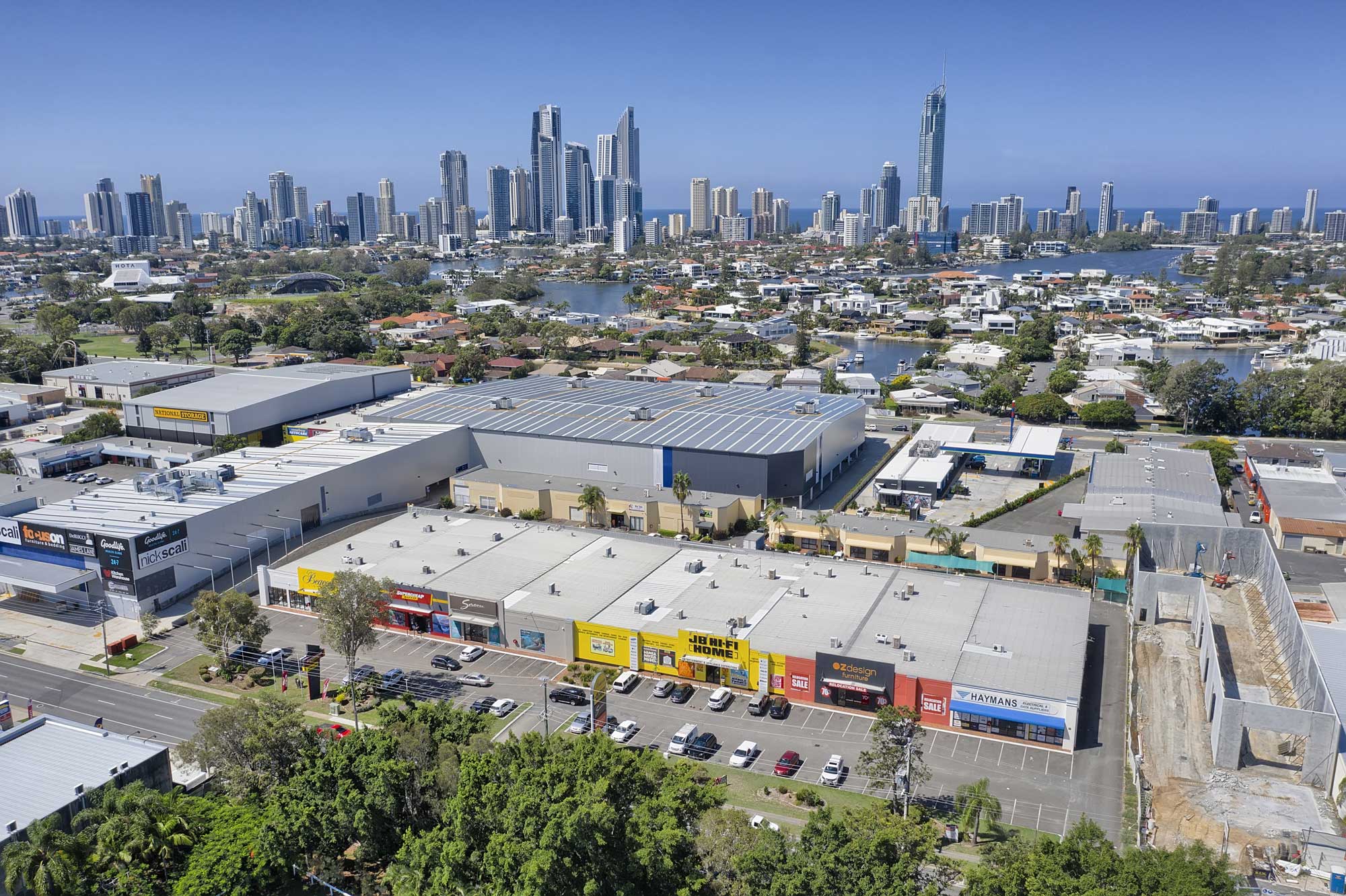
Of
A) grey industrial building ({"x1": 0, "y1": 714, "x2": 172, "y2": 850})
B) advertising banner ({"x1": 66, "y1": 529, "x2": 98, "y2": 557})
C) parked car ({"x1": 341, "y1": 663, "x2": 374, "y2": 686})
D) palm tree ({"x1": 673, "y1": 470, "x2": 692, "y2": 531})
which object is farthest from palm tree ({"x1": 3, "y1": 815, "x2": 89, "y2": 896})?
palm tree ({"x1": 673, "y1": 470, "x2": 692, "y2": 531})

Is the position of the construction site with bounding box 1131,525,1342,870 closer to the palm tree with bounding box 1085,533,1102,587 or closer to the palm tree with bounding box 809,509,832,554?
the palm tree with bounding box 1085,533,1102,587

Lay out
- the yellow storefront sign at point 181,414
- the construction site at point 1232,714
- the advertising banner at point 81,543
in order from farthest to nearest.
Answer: the yellow storefront sign at point 181,414 < the advertising banner at point 81,543 < the construction site at point 1232,714

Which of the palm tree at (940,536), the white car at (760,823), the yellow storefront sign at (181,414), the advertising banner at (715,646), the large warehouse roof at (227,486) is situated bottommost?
the white car at (760,823)

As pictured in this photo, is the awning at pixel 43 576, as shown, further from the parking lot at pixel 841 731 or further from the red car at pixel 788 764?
the red car at pixel 788 764

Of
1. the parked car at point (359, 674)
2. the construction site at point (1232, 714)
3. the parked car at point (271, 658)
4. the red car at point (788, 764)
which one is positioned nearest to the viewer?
the construction site at point (1232, 714)

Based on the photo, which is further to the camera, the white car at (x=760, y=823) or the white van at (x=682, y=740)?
the white van at (x=682, y=740)

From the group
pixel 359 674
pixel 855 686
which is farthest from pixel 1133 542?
pixel 359 674

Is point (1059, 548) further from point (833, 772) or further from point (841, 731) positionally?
point (833, 772)

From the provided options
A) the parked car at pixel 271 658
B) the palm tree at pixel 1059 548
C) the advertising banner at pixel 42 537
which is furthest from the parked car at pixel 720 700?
the advertising banner at pixel 42 537

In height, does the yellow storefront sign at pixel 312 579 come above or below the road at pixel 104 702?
above
